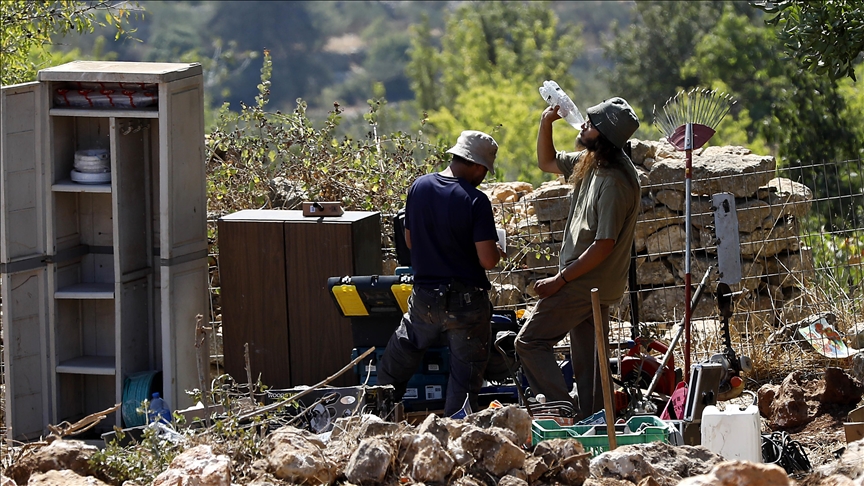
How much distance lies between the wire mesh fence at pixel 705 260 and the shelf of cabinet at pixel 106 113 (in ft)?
6.22

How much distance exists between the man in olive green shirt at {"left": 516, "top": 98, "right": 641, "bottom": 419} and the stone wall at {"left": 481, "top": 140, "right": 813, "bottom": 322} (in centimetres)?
221

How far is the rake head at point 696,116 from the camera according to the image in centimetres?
601

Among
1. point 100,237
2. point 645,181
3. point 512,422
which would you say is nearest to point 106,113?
point 100,237

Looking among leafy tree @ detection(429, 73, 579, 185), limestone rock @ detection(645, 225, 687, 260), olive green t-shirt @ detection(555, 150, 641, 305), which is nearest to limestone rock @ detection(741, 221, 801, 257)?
limestone rock @ detection(645, 225, 687, 260)

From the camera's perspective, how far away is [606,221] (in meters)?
5.45

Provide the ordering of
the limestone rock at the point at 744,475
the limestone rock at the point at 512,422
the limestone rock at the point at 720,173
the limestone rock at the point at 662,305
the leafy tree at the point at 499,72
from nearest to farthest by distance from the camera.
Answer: the limestone rock at the point at 744,475 < the limestone rock at the point at 512,422 < the limestone rock at the point at 662,305 < the limestone rock at the point at 720,173 < the leafy tree at the point at 499,72

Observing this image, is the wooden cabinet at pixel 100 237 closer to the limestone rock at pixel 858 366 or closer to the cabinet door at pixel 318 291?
the cabinet door at pixel 318 291

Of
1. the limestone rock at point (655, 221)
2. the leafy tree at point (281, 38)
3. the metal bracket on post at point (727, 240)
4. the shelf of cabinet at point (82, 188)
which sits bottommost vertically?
the metal bracket on post at point (727, 240)

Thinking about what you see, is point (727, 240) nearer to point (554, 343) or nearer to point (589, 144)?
point (589, 144)

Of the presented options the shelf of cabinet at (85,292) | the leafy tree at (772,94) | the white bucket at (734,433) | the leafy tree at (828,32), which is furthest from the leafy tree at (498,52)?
the white bucket at (734,433)

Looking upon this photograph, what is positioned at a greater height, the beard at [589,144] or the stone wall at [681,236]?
the beard at [589,144]

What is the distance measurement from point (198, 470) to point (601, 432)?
185 cm

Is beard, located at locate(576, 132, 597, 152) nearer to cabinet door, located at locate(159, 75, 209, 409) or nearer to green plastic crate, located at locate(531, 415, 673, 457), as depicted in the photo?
green plastic crate, located at locate(531, 415, 673, 457)

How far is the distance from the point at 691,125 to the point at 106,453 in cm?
355
